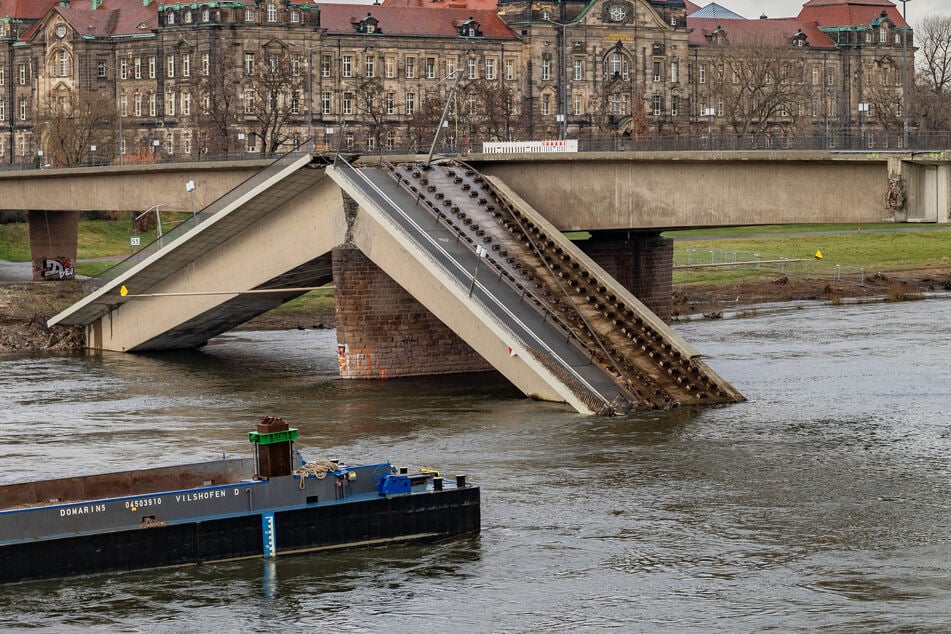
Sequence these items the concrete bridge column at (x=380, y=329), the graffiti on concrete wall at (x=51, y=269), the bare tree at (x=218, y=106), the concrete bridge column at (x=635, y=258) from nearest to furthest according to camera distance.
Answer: the concrete bridge column at (x=380, y=329), the concrete bridge column at (x=635, y=258), the graffiti on concrete wall at (x=51, y=269), the bare tree at (x=218, y=106)

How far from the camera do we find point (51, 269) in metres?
111

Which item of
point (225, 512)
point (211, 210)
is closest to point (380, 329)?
point (211, 210)

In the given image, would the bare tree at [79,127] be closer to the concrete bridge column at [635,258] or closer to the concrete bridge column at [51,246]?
the concrete bridge column at [51,246]

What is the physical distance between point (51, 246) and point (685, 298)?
123 feet

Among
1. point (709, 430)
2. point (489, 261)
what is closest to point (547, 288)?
point (489, 261)

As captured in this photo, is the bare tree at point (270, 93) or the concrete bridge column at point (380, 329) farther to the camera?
the bare tree at point (270, 93)

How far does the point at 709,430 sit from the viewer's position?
56.7 metres

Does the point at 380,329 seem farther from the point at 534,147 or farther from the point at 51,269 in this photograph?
the point at 51,269

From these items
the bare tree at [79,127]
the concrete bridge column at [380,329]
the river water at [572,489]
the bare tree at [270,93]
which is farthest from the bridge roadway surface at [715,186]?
the bare tree at [270,93]

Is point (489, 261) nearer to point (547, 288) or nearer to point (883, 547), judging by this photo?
point (547, 288)

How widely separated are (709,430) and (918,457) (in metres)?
6.87

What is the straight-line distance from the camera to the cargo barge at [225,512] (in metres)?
41.3

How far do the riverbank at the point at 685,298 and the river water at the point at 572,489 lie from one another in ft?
29.1

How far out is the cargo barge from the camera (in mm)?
41312
